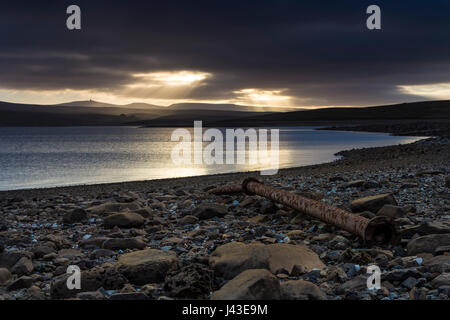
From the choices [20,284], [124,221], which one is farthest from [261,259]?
[124,221]

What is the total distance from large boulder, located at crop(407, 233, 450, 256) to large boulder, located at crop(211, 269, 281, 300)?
103 inches

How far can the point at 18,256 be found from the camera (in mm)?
6230

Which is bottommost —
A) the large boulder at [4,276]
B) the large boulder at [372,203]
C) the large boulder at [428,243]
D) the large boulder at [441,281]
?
the large boulder at [4,276]

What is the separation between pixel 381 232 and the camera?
6.52m

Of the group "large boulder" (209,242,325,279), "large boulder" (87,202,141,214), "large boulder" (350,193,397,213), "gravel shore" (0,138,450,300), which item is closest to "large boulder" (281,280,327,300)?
"gravel shore" (0,138,450,300)

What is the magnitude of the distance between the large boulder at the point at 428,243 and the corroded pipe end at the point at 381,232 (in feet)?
1.04

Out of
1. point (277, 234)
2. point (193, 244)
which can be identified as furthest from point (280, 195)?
point (193, 244)

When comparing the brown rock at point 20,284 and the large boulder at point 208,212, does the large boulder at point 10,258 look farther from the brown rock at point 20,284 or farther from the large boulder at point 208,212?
the large boulder at point 208,212

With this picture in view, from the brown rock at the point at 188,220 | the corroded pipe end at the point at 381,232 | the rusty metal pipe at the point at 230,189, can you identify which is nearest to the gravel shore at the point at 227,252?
the brown rock at the point at 188,220

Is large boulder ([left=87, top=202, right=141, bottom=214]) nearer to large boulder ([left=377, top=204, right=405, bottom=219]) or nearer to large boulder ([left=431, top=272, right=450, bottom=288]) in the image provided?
large boulder ([left=377, top=204, right=405, bottom=219])

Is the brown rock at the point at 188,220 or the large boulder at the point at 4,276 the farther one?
the brown rock at the point at 188,220

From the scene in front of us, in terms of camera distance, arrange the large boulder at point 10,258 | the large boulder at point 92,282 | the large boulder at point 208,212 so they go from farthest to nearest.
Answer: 1. the large boulder at point 208,212
2. the large boulder at point 10,258
3. the large boulder at point 92,282

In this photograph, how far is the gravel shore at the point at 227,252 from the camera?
479 centimetres
